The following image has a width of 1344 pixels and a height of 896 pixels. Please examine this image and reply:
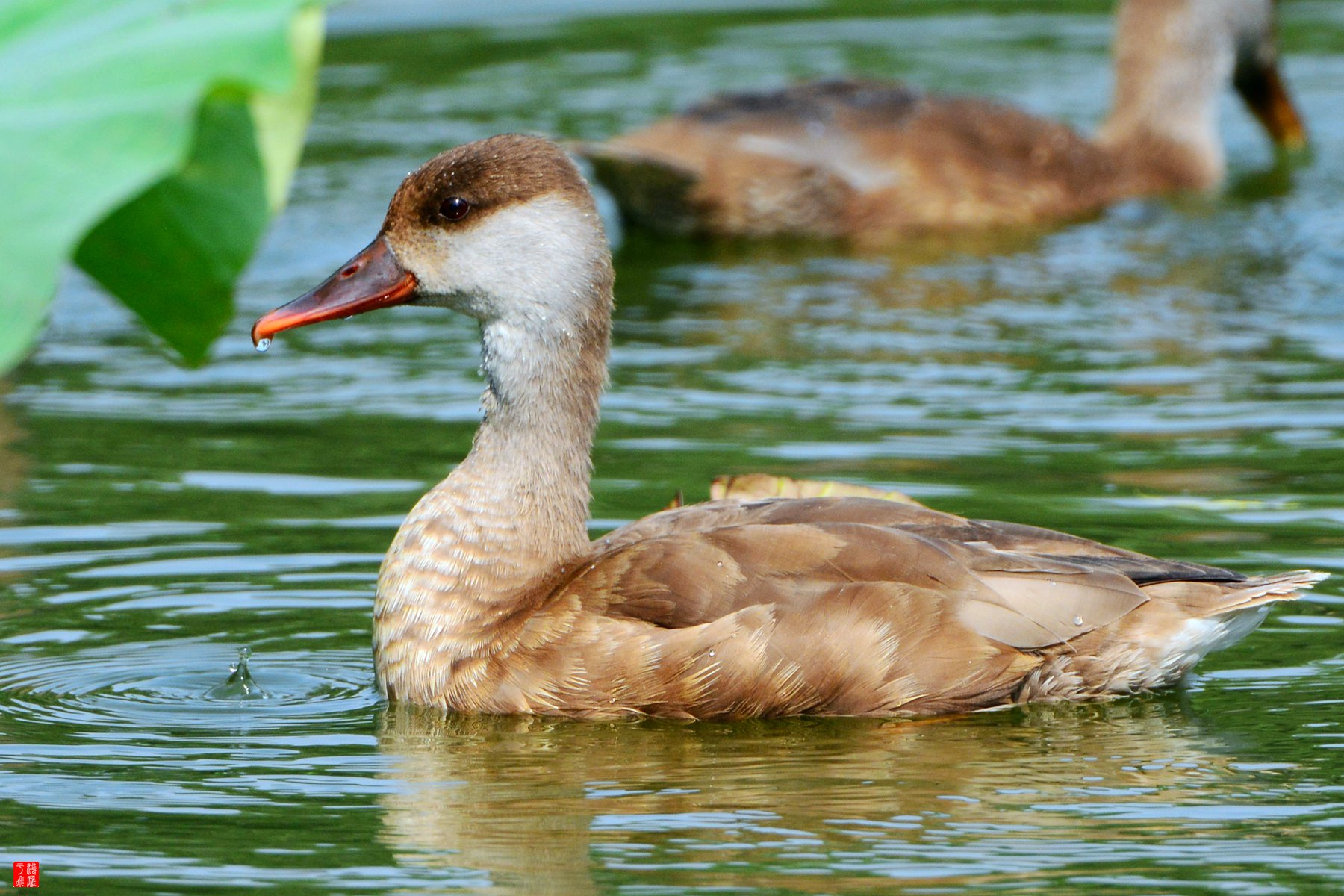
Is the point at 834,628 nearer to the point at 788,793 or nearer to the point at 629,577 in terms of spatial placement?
the point at 629,577

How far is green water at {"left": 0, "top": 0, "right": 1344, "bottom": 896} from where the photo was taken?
14.3 ft

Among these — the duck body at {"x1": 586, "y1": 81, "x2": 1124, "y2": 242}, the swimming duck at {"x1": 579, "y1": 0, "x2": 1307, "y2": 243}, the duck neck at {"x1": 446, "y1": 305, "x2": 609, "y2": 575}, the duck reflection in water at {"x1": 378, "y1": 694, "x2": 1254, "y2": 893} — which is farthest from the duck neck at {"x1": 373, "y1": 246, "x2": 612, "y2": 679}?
the duck body at {"x1": 586, "y1": 81, "x2": 1124, "y2": 242}

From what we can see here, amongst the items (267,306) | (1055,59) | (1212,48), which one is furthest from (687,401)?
(1055,59)

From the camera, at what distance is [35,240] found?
1273 mm

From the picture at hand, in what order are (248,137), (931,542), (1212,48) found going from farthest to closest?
(1212,48), (931,542), (248,137)

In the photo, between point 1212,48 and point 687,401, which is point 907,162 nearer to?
point 1212,48

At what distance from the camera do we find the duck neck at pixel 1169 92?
43.7 ft

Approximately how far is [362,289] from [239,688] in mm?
1154

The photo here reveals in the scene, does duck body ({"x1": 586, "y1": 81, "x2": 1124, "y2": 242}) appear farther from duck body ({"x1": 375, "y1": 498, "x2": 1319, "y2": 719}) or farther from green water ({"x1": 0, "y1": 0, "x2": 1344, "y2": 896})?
duck body ({"x1": 375, "y1": 498, "x2": 1319, "y2": 719})

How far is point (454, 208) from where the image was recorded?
5.77 m

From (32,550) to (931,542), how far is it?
3.13 metres

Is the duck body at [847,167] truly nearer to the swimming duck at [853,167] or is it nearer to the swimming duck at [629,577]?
the swimming duck at [853,167]

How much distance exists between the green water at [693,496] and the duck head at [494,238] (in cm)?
113

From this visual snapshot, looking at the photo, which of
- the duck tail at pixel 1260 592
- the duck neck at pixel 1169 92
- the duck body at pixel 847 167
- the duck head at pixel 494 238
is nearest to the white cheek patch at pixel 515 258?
the duck head at pixel 494 238
